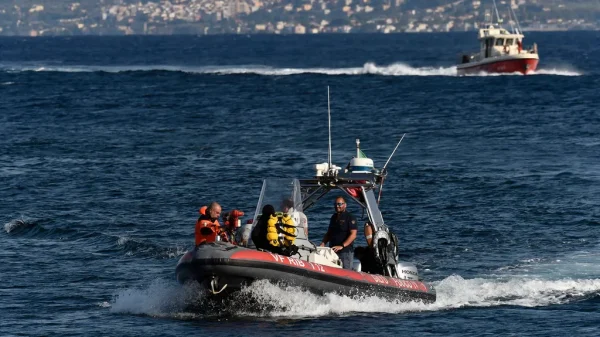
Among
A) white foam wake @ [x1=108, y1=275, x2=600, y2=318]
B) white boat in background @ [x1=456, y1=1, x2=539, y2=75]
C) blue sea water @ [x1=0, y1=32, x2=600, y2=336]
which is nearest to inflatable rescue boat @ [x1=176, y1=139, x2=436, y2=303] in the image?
white foam wake @ [x1=108, y1=275, x2=600, y2=318]

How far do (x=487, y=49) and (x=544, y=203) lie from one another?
5284 cm

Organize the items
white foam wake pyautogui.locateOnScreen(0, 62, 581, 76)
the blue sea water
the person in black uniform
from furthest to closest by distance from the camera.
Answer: white foam wake pyautogui.locateOnScreen(0, 62, 581, 76), the person in black uniform, the blue sea water

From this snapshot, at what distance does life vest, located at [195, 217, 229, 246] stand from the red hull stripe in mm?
801

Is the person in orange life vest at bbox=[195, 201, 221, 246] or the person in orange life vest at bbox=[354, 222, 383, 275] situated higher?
the person in orange life vest at bbox=[195, 201, 221, 246]

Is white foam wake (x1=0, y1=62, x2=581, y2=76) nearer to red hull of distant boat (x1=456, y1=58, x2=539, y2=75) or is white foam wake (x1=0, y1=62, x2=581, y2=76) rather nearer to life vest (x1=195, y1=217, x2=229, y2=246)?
red hull of distant boat (x1=456, y1=58, x2=539, y2=75)

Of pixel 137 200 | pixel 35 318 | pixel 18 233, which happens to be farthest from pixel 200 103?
pixel 35 318

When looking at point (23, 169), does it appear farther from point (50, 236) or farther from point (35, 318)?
point (35, 318)

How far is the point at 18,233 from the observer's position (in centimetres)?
2583

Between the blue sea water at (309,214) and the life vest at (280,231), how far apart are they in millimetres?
692

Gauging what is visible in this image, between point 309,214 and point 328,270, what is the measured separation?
1007 centimetres

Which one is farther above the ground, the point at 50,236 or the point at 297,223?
Answer: the point at 297,223

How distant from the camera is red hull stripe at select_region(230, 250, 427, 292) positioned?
56.4ft

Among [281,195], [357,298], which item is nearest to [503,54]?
[281,195]

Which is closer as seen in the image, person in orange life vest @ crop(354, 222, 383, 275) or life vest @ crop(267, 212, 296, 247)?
life vest @ crop(267, 212, 296, 247)
